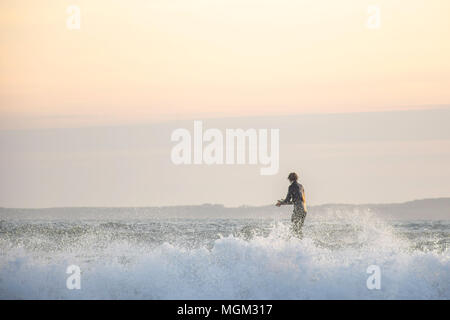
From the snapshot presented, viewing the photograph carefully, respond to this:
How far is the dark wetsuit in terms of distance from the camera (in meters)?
15.9

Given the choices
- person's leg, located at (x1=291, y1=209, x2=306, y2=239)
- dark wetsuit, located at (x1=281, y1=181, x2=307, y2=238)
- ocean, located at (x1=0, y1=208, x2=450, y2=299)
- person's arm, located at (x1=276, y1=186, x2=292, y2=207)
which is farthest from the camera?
person's arm, located at (x1=276, y1=186, x2=292, y2=207)

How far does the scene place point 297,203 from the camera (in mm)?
16078

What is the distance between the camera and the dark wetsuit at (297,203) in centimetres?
1587

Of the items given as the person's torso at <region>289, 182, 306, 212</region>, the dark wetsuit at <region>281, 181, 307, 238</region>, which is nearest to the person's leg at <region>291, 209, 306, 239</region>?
the dark wetsuit at <region>281, 181, 307, 238</region>

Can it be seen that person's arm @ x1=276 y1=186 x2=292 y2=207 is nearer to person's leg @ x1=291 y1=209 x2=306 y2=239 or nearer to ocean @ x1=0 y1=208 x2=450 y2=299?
person's leg @ x1=291 y1=209 x2=306 y2=239

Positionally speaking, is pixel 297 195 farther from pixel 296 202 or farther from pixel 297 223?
pixel 297 223

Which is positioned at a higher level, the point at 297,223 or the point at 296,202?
the point at 296,202

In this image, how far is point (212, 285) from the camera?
553 inches

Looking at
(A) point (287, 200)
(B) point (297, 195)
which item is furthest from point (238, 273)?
(B) point (297, 195)
